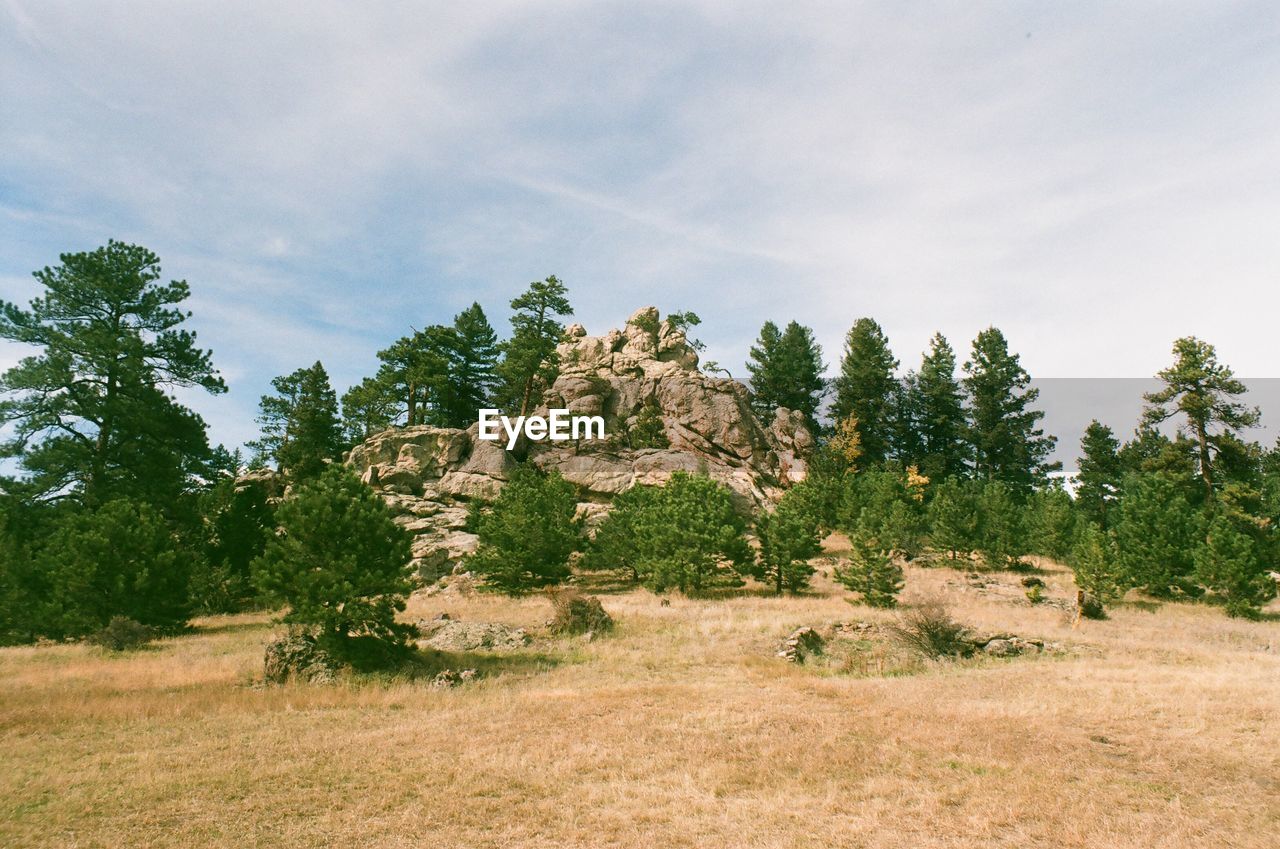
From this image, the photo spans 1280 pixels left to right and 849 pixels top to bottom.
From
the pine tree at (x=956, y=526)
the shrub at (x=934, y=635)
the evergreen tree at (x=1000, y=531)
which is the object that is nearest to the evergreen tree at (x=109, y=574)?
the shrub at (x=934, y=635)

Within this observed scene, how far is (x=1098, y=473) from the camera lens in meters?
58.4

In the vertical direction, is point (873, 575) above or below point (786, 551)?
below

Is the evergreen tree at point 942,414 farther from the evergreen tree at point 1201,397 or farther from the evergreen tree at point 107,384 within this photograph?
the evergreen tree at point 107,384

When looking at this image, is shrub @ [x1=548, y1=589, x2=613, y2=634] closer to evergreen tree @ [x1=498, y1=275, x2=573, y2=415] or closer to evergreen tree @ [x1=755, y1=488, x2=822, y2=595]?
evergreen tree @ [x1=755, y1=488, x2=822, y2=595]

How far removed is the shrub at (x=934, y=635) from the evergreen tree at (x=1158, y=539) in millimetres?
17814

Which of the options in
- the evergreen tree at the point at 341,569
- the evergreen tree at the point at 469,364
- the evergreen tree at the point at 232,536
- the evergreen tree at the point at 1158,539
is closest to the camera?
the evergreen tree at the point at 341,569

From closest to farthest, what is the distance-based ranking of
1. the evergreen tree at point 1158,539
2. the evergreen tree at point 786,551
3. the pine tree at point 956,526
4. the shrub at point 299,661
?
1. the shrub at point 299,661
2. the evergreen tree at point 1158,539
3. the evergreen tree at point 786,551
4. the pine tree at point 956,526

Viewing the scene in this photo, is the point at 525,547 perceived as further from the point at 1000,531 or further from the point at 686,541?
the point at 1000,531

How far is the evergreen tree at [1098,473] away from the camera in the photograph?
57.6 metres

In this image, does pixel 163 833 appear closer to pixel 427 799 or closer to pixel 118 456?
pixel 427 799

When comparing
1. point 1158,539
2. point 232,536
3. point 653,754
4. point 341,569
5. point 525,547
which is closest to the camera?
point 653,754

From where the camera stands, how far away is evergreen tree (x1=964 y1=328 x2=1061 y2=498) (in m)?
60.3

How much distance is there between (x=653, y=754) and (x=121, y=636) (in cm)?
2125

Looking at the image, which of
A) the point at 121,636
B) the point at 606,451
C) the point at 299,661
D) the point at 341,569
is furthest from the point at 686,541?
the point at 606,451
